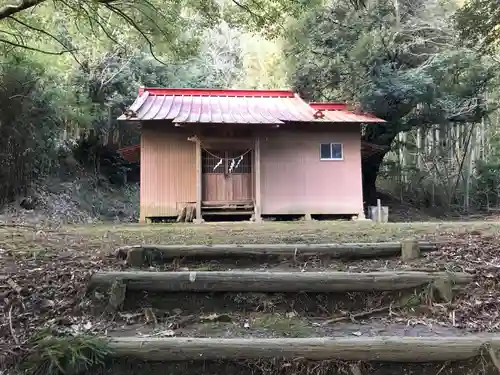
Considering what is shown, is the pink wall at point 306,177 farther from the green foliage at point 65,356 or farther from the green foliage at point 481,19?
the green foliage at point 65,356

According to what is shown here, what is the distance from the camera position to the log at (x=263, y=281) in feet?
10.0

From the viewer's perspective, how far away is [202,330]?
273cm

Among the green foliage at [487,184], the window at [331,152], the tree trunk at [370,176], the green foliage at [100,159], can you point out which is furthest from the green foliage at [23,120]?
the green foliage at [487,184]

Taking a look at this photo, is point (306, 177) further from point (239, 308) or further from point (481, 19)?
point (239, 308)

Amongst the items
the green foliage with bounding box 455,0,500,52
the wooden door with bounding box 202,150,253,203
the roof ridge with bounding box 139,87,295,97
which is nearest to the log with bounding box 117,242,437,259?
the green foliage with bounding box 455,0,500,52

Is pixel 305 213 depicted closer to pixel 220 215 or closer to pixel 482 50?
pixel 220 215

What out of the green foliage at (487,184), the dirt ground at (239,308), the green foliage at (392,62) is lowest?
the dirt ground at (239,308)

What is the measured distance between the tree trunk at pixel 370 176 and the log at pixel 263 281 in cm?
1517

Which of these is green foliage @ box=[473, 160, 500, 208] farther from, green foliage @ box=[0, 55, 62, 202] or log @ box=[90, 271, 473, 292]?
log @ box=[90, 271, 473, 292]

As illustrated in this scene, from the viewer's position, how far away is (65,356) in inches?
92.3

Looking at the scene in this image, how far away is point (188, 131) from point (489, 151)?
16.9 metres

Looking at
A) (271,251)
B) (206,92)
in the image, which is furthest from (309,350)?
(206,92)

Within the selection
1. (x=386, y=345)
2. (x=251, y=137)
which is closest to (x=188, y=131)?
(x=251, y=137)

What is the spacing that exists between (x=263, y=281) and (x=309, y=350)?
75 centimetres
